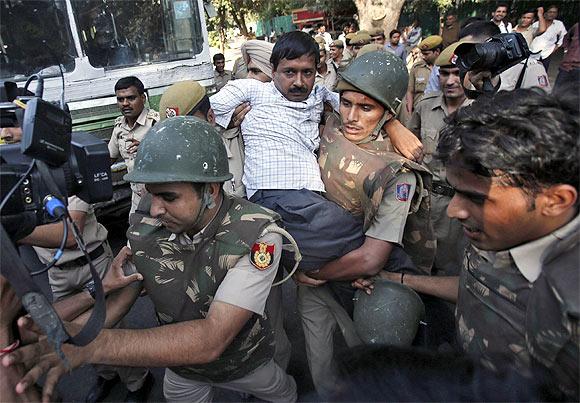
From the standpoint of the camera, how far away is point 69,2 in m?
3.96

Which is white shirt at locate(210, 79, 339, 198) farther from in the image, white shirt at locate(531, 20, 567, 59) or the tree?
the tree

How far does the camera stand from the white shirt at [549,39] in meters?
7.47

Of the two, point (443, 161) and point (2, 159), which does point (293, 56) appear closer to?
point (443, 161)

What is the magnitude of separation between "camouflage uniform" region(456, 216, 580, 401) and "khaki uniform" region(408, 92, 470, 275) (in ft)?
5.05

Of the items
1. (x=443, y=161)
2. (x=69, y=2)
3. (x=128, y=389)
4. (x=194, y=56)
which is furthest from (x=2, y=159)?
(x=194, y=56)

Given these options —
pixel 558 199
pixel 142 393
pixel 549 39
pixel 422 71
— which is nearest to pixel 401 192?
pixel 558 199

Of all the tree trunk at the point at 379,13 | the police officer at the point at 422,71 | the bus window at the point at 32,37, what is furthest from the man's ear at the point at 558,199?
the tree trunk at the point at 379,13

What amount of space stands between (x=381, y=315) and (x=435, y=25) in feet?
66.4

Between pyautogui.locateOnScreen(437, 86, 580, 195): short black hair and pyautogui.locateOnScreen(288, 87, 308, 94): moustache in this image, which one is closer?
pyautogui.locateOnScreen(437, 86, 580, 195): short black hair

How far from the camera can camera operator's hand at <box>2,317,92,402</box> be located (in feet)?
3.70

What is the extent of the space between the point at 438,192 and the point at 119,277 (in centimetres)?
218

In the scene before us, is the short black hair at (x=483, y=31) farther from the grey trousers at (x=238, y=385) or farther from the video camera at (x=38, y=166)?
the video camera at (x=38, y=166)

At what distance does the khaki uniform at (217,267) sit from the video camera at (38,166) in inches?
19.4

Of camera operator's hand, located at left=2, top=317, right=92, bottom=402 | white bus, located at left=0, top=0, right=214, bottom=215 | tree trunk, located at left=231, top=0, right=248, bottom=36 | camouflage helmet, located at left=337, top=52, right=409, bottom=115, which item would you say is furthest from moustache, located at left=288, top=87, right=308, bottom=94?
tree trunk, located at left=231, top=0, right=248, bottom=36
